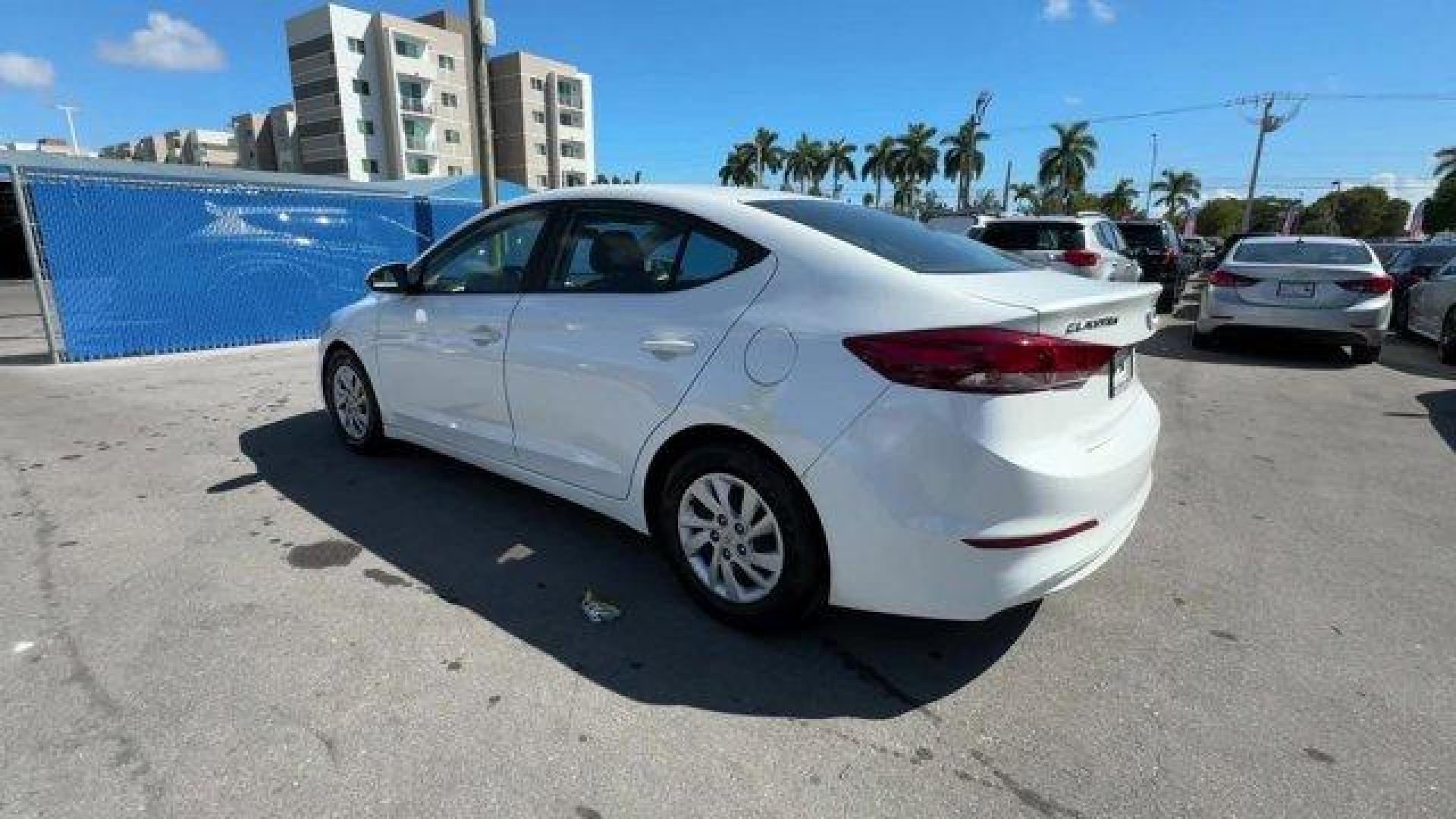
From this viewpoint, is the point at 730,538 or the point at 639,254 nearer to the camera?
the point at 730,538

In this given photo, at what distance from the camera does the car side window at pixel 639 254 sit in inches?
114

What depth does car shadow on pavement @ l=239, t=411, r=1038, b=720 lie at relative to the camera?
2.60m

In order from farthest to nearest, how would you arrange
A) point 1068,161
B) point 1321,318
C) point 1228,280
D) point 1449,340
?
point 1068,161, point 1449,340, point 1228,280, point 1321,318

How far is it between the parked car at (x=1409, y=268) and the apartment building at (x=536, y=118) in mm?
62068

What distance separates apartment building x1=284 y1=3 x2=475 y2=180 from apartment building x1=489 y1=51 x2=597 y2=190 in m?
4.34

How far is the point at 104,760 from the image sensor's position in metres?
2.20

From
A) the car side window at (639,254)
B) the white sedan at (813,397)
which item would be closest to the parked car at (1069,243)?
the white sedan at (813,397)

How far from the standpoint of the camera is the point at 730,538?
9.28 ft

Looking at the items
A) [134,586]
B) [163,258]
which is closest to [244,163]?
[163,258]

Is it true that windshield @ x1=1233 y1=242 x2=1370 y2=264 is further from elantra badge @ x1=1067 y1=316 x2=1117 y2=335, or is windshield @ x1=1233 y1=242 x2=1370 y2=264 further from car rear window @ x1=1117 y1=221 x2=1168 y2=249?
elantra badge @ x1=1067 y1=316 x2=1117 y2=335

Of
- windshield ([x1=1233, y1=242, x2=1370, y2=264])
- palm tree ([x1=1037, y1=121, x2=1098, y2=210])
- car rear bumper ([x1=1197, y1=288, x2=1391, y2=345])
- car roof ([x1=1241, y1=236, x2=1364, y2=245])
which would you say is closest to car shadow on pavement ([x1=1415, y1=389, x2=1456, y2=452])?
car rear bumper ([x1=1197, y1=288, x2=1391, y2=345])

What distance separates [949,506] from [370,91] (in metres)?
71.7

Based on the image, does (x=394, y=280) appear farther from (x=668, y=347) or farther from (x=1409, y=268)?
(x=1409, y=268)

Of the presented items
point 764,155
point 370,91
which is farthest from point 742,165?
point 370,91
